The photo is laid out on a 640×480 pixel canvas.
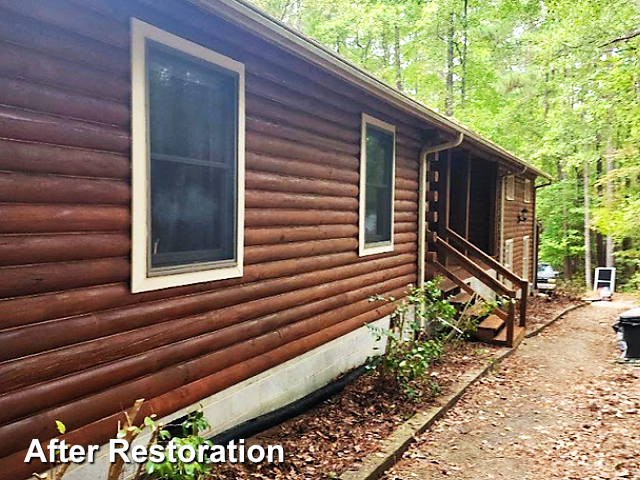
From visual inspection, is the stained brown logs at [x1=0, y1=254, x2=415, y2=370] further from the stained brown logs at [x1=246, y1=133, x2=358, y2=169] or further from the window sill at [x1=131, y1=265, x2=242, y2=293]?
the stained brown logs at [x1=246, y1=133, x2=358, y2=169]

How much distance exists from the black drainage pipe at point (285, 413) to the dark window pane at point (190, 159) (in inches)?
54.5

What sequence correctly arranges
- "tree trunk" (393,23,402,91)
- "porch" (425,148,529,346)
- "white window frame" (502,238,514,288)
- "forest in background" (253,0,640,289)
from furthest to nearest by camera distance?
"tree trunk" (393,23,402,91) → "forest in background" (253,0,640,289) → "white window frame" (502,238,514,288) → "porch" (425,148,529,346)

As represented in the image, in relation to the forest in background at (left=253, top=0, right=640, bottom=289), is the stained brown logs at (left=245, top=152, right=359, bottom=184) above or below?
below

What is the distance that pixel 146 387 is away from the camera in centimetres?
330

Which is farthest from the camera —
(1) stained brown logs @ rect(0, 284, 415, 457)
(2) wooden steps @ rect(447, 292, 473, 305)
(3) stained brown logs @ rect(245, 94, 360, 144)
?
(2) wooden steps @ rect(447, 292, 473, 305)

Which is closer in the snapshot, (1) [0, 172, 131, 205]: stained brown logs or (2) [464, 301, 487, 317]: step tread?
(1) [0, 172, 131, 205]: stained brown logs

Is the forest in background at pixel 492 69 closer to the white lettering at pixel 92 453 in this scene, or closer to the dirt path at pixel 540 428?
the dirt path at pixel 540 428

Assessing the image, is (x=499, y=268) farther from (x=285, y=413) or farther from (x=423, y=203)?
(x=285, y=413)

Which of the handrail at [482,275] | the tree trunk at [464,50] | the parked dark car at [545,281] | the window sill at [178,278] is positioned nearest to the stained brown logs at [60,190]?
the window sill at [178,278]

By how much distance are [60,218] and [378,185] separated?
4.49 metres

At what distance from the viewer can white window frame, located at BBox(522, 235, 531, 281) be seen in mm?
16750

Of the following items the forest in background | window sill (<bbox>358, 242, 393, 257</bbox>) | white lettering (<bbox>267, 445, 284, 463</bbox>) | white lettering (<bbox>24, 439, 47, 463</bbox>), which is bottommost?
white lettering (<bbox>267, 445, 284, 463</bbox>)

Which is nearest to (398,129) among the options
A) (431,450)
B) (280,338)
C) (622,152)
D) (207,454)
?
(280,338)

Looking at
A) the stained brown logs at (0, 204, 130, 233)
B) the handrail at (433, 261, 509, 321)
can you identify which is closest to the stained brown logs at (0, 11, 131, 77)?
the stained brown logs at (0, 204, 130, 233)
